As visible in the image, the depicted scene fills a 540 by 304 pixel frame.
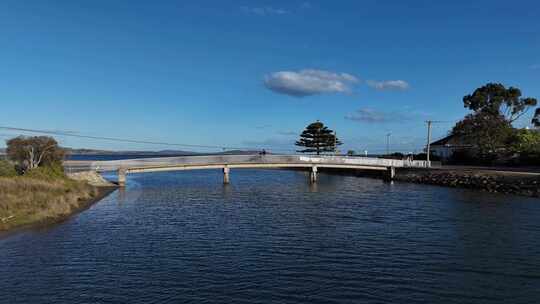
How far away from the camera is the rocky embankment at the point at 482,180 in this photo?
156 ft

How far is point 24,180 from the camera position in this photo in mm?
34344

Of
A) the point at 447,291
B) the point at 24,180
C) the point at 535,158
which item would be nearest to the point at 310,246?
the point at 447,291

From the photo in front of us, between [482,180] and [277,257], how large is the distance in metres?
47.9

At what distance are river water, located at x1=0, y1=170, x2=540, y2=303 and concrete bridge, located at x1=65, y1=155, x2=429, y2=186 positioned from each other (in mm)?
24214

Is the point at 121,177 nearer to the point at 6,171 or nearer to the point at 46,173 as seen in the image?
the point at 46,173

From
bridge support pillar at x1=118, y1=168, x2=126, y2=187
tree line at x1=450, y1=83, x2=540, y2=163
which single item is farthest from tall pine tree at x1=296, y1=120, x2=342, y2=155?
bridge support pillar at x1=118, y1=168, x2=126, y2=187

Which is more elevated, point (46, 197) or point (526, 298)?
point (46, 197)

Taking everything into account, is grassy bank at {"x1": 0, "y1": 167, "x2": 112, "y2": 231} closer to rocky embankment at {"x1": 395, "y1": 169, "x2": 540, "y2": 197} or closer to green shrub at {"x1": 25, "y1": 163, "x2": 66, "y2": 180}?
green shrub at {"x1": 25, "y1": 163, "x2": 66, "y2": 180}

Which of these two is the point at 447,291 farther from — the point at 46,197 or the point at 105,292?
the point at 46,197

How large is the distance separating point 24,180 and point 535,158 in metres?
76.1

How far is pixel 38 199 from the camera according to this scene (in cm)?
3081

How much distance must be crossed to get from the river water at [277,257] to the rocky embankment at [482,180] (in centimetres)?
1765

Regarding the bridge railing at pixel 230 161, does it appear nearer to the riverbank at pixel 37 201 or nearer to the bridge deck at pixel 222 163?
the bridge deck at pixel 222 163

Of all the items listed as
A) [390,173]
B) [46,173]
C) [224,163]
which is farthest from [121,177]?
[390,173]
